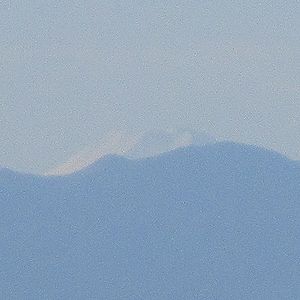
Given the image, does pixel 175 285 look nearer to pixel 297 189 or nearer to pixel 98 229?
pixel 98 229

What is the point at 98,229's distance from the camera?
18.4 meters

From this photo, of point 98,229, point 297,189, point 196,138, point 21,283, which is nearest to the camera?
point 21,283

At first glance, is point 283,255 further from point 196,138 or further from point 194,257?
point 196,138

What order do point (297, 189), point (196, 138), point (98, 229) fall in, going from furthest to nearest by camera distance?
point (196, 138) → point (297, 189) → point (98, 229)

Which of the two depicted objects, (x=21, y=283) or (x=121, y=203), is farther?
(x=121, y=203)

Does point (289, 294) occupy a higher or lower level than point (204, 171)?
lower

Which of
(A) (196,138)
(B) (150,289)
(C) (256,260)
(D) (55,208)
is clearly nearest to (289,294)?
(C) (256,260)

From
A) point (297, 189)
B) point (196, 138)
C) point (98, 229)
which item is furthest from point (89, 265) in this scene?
point (196, 138)

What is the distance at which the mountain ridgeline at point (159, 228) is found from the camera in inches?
685

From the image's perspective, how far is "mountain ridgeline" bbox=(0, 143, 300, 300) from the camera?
17.4m

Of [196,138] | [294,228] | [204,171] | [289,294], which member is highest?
[196,138]

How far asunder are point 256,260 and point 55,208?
3.24 meters

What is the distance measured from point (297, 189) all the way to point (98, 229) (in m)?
3.49

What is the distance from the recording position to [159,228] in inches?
726
